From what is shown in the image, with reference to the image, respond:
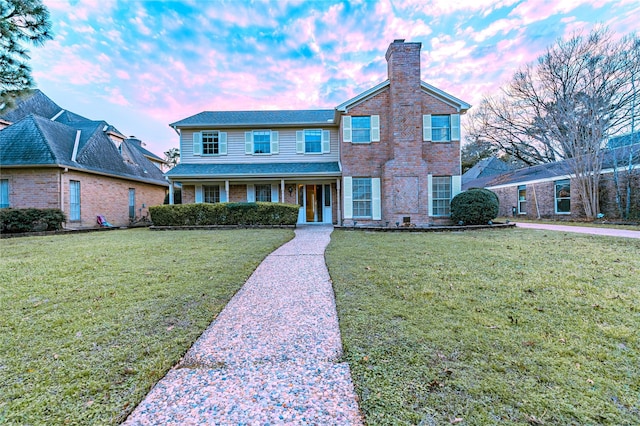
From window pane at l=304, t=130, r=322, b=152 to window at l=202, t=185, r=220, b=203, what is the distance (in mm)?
5151

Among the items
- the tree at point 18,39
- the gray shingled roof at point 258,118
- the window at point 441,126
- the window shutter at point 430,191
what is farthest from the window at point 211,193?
the window at point 441,126

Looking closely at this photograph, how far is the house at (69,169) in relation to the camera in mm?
12555

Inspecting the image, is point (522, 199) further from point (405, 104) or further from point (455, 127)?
point (405, 104)

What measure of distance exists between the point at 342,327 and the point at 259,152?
44.7 ft

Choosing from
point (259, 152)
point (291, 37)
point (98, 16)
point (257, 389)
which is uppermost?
point (291, 37)

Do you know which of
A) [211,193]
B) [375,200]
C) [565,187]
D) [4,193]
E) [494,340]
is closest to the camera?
[494,340]

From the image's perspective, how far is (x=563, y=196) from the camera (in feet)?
53.2

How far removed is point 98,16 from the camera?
1118 centimetres

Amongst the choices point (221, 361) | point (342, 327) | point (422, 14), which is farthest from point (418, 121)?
point (221, 361)

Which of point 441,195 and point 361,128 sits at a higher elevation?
point 361,128

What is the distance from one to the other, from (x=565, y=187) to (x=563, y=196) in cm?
51

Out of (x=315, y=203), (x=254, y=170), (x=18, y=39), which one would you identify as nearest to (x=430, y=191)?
(x=315, y=203)

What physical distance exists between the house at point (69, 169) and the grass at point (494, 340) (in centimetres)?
1388

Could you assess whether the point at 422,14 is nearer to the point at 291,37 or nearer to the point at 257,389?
the point at 291,37
